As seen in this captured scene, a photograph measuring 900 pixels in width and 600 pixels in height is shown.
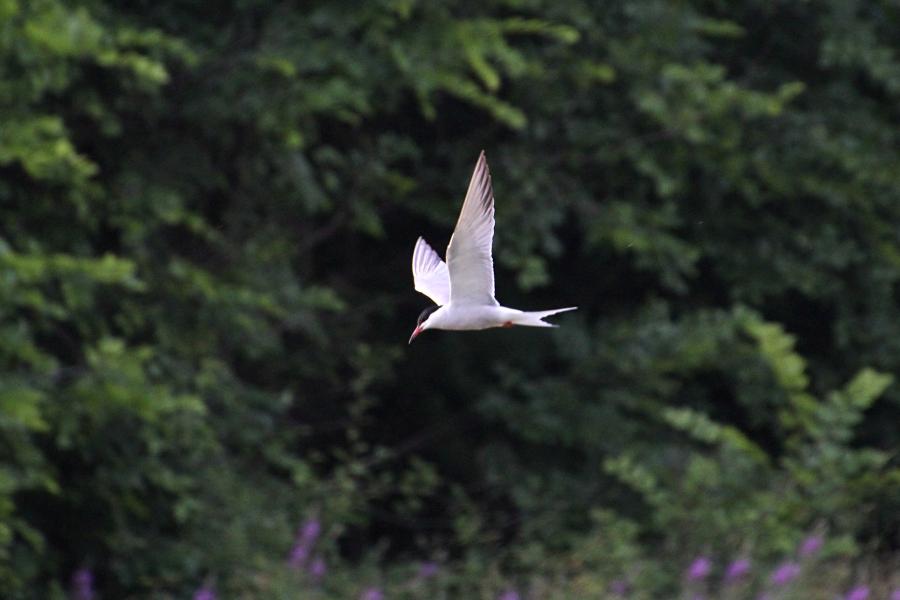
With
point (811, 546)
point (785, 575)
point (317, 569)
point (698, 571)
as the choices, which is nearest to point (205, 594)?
point (317, 569)

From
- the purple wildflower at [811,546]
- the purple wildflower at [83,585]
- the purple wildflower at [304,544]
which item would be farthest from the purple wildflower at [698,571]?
the purple wildflower at [83,585]

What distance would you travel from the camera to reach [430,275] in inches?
182

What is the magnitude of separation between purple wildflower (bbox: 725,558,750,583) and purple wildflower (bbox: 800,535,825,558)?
0.76ft

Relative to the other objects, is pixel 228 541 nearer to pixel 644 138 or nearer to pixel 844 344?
pixel 644 138

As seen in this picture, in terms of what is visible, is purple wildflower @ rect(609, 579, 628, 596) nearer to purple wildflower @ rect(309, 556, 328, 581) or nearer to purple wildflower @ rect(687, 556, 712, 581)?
purple wildflower @ rect(687, 556, 712, 581)

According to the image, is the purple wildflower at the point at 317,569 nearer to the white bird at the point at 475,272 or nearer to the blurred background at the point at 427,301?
the blurred background at the point at 427,301

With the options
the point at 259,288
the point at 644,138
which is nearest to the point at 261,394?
the point at 259,288

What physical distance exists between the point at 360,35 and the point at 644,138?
1.61 meters

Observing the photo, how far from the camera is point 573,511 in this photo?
8.30 metres

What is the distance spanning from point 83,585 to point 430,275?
8.87 feet

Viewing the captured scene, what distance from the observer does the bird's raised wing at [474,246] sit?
12.3 feet

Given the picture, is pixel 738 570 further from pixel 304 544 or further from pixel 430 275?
pixel 430 275

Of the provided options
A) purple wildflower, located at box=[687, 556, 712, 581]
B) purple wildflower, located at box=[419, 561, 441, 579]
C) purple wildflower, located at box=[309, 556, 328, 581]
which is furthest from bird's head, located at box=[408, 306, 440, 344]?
purple wildflower, located at box=[419, 561, 441, 579]

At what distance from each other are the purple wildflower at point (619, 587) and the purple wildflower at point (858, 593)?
86cm
